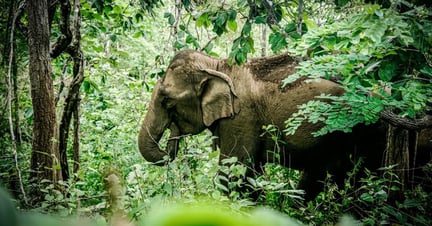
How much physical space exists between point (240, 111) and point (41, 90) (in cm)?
250

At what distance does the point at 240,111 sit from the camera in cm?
521

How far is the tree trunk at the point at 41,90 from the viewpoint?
125 inches

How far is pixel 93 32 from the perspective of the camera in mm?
5203

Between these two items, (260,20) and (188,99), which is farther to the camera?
(188,99)

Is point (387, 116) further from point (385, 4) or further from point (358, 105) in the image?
point (385, 4)

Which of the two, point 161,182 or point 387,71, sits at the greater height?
point 387,71

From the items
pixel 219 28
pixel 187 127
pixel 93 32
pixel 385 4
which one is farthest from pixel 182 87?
pixel 385 4

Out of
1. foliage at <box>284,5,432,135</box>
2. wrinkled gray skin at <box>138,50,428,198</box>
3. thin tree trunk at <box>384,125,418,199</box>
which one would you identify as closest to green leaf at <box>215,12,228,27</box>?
foliage at <box>284,5,432,135</box>

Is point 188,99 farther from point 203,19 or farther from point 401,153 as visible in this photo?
point 401,153

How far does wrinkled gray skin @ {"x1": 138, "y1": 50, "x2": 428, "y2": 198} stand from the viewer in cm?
499

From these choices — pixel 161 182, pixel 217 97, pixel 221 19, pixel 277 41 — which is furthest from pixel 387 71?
pixel 217 97

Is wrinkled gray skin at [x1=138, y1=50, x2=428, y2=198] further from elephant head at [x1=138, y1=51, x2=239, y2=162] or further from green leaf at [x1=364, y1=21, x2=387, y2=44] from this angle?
green leaf at [x1=364, y1=21, x2=387, y2=44]

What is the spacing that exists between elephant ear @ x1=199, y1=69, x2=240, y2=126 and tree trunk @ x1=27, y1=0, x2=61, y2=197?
2.19 m

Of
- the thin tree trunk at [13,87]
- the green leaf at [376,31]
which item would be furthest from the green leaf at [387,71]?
the thin tree trunk at [13,87]
